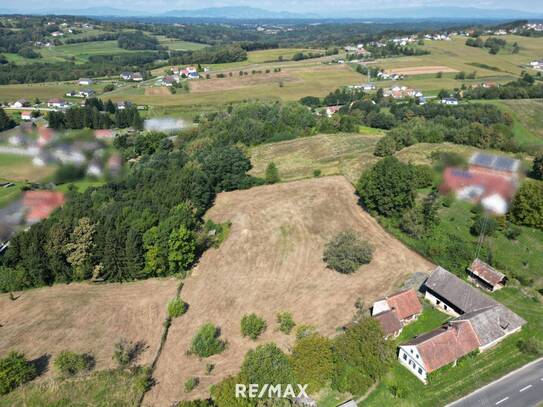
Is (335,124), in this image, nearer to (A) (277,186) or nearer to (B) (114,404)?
(A) (277,186)

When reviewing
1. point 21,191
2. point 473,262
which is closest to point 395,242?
point 473,262

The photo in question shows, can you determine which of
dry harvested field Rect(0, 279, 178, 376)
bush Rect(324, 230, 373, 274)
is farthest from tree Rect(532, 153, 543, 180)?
dry harvested field Rect(0, 279, 178, 376)

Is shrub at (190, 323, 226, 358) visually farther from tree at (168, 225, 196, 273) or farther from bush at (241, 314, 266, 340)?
tree at (168, 225, 196, 273)

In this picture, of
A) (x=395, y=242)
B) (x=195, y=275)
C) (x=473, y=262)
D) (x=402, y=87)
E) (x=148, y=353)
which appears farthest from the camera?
(x=402, y=87)

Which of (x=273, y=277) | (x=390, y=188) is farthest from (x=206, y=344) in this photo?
(x=390, y=188)

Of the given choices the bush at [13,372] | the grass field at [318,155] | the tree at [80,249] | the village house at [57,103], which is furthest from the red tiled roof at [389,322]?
the village house at [57,103]

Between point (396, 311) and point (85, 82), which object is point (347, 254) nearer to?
point (396, 311)
